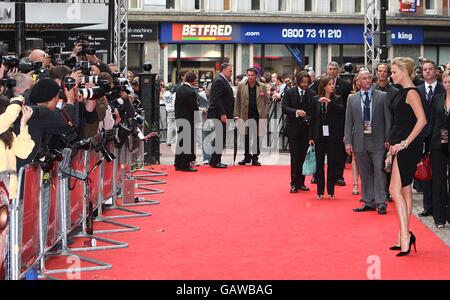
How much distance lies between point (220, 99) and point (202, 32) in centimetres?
2563

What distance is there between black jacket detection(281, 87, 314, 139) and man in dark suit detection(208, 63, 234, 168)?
3.81 m

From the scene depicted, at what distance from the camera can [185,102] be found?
1998cm

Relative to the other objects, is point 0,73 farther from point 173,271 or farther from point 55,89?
point 173,271

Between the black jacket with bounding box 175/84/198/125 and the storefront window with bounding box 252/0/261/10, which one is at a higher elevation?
the storefront window with bounding box 252/0/261/10

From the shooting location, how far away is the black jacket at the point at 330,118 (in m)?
15.1

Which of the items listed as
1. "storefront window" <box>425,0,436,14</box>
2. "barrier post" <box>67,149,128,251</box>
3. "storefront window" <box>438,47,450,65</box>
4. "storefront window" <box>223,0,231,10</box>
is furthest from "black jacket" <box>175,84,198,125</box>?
"storefront window" <box>438,47,450,65</box>

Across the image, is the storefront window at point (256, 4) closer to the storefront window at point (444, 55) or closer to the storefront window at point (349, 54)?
the storefront window at point (349, 54)

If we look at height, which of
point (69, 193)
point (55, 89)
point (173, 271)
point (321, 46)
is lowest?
point (173, 271)

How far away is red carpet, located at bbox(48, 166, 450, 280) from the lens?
944 centimetres

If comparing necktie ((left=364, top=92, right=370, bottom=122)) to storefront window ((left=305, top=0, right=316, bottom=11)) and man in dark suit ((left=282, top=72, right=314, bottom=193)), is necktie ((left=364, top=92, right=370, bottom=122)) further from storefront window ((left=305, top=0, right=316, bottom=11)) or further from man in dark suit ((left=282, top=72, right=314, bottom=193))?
storefront window ((left=305, top=0, right=316, bottom=11))

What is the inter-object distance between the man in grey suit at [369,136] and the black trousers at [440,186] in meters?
1.33
